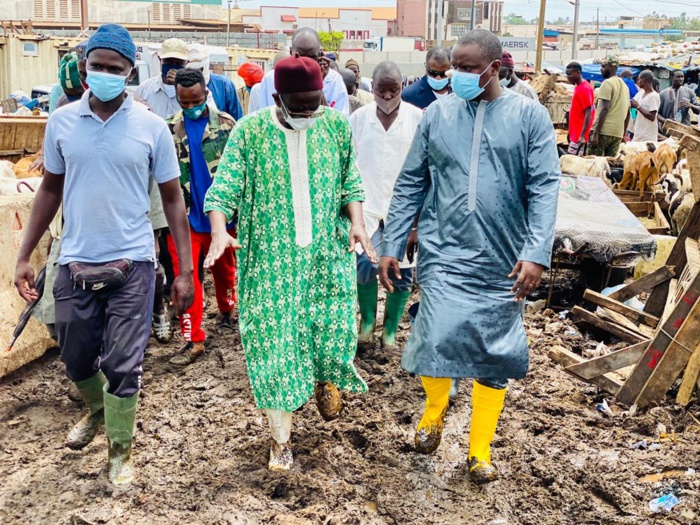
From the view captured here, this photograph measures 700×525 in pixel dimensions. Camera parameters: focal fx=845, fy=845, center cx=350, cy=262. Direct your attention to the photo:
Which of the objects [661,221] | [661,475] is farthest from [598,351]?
[661,221]

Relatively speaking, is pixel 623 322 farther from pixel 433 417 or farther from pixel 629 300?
pixel 433 417

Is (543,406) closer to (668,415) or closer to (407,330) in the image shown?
(668,415)

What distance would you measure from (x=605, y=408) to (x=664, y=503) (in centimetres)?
107

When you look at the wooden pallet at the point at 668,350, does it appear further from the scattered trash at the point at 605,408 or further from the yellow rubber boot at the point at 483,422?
the yellow rubber boot at the point at 483,422

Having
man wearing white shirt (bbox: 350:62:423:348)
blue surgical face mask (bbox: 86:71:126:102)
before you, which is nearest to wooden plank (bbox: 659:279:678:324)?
man wearing white shirt (bbox: 350:62:423:348)

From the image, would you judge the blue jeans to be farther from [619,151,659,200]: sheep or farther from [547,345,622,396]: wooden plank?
[619,151,659,200]: sheep

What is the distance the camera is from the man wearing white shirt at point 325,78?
246 inches

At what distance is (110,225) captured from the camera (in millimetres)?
3703

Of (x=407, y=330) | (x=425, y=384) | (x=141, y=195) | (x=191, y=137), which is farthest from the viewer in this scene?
(x=407, y=330)

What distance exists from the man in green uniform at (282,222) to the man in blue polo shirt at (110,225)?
0.30 metres

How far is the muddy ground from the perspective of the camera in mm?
3748

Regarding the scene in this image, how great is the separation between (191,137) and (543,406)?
9.13 feet

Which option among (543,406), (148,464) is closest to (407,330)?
(543,406)

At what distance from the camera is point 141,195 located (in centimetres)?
379
